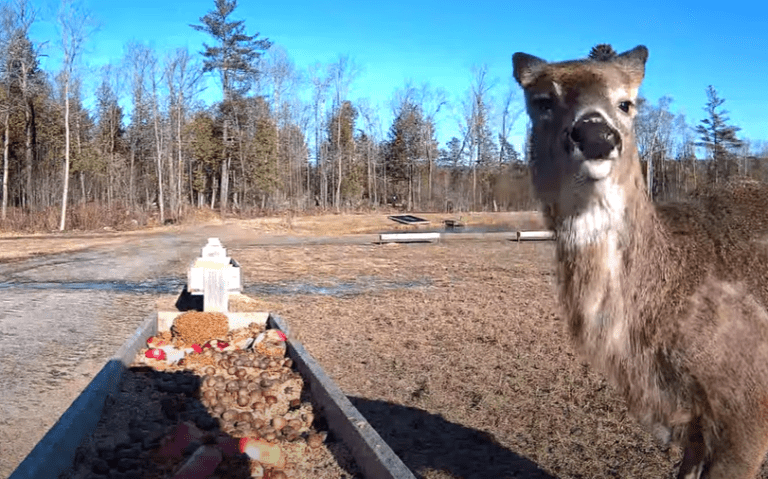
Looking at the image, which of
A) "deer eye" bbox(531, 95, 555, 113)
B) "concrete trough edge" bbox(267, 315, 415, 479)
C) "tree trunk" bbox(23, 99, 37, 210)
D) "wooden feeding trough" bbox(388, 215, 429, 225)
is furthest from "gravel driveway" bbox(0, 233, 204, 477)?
"tree trunk" bbox(23, 99, 37, 210)

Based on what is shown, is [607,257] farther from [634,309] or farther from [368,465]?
[368,465]

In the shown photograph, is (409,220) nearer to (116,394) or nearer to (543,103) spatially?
(116,394)

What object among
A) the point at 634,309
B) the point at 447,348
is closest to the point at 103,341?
the point at 447,348

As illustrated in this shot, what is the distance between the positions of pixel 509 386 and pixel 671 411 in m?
4.01

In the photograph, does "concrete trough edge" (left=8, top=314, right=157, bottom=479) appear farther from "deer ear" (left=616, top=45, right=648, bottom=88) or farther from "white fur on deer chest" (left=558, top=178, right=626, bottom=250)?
"deer ear" (left=616, top=45, right=648, bottom=88)

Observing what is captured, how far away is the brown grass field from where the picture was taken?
17.1 feet

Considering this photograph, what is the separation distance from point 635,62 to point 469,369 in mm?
5364

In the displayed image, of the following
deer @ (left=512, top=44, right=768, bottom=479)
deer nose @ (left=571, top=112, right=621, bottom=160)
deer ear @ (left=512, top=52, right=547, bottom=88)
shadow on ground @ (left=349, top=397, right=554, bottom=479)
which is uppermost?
deer ear @ (left=512, top=52, right=547, bottom=88)

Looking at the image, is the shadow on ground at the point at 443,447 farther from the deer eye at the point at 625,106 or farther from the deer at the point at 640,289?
the deer eye at the point at 625,106

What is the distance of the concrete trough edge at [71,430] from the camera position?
12.2 ft

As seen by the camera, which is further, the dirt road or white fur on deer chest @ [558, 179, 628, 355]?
the dirt road

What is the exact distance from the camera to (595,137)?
8.02 feet

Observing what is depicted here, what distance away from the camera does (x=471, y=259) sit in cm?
2022

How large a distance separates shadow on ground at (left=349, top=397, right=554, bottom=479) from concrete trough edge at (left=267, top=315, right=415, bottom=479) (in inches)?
26.4
